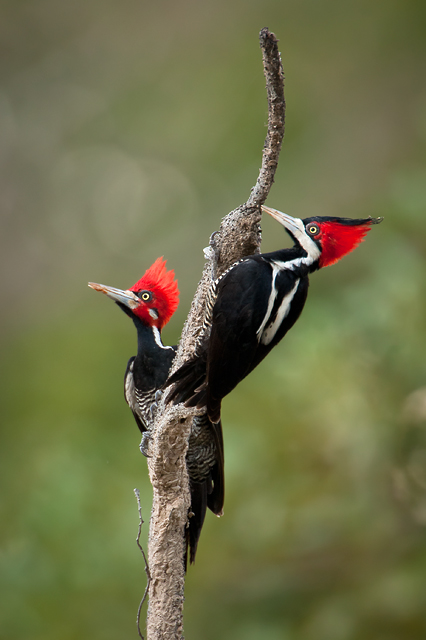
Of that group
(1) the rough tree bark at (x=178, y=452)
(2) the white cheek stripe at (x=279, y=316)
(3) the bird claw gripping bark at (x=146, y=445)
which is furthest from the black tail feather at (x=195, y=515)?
(2) the white cheek stripe at (x=279, y=316)

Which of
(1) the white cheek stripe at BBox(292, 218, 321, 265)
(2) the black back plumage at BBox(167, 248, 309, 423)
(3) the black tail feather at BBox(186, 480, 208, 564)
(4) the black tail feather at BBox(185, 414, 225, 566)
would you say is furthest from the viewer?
(4) the black tail feather at BBox(185, 414, 225, 566)

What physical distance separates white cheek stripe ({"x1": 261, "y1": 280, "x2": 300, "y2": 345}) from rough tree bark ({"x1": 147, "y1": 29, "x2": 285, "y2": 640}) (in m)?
0.23

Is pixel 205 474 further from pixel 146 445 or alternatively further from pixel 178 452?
pixel 178 452

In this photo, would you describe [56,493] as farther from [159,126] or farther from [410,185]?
[159,126]

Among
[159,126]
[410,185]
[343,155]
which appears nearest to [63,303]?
[159,126]

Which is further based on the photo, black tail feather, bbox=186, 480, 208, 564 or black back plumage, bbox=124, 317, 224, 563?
black back plumage, bbox=124, 317, 224, 563

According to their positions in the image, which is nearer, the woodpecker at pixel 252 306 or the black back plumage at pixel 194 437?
the woodpecker at pixel 252 306

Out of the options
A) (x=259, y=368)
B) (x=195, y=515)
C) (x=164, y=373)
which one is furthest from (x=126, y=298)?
(x=259, y=368)

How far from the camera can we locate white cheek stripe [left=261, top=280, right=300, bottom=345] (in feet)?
5.95

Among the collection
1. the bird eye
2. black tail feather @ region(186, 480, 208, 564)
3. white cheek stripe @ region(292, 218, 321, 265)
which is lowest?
black tail feather @ region(186, 480, 208, 564)

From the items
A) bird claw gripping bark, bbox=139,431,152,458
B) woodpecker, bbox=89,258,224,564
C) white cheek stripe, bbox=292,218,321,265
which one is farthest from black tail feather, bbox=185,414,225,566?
white cheek stripe, bbox=292,218,321,265

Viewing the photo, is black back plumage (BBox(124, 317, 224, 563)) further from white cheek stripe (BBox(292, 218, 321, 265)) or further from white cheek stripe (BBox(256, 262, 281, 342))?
white cheek stripe (BBox(292, 218, 321, 265))

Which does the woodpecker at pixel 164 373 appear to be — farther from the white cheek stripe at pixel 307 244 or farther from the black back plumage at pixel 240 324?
the white cheek stripe at pixel 307 244

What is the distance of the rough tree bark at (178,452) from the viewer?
1.77m
